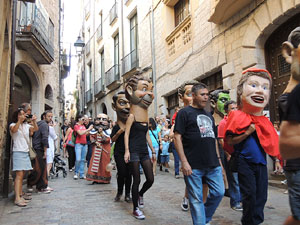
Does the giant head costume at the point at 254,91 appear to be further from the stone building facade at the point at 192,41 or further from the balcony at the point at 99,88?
the balcony at the point at 99,88

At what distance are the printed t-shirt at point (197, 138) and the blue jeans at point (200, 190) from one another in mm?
84

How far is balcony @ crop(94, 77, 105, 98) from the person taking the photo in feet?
71.3

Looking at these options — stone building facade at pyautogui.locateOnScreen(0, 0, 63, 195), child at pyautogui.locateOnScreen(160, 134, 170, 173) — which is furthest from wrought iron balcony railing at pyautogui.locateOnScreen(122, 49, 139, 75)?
child at pyautogui.locateOnScreen(160, 134, 170, 173)

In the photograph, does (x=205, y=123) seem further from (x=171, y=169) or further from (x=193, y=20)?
(x=193, y=20)

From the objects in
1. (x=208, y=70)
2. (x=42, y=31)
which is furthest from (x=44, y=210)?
(x=42, y=31)

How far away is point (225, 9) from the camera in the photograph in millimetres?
7637

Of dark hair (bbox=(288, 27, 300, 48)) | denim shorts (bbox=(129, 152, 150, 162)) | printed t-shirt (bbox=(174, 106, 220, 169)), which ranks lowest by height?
denim shorts (bbox=(129, 152, 150, 162))

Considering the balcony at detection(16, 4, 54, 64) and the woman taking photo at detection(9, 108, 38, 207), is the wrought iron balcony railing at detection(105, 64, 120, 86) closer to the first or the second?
the balcony at detection(16, 4, 54, 64)

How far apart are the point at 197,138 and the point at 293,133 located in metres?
1.69

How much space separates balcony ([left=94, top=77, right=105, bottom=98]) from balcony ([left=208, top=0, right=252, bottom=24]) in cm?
1426

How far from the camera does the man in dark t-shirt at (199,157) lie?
320cm

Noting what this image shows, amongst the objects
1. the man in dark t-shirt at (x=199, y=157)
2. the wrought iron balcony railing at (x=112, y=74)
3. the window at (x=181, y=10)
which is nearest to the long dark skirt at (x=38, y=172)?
the man in dark t-shirt at (x=199, y=157)

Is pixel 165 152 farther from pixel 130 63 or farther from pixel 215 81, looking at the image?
pixel 130 63

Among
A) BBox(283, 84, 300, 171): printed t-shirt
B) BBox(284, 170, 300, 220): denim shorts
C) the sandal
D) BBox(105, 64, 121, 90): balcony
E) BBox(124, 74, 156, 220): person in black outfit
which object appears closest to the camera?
BBox(283, 84, 300, 171): printed t-shirt
